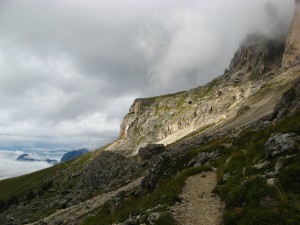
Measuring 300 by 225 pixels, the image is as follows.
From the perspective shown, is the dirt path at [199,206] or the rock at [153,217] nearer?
the rock at [153,217]

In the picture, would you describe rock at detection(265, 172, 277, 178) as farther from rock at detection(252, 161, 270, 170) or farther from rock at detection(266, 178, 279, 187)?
rock at detection(252, 161, 270, 170)

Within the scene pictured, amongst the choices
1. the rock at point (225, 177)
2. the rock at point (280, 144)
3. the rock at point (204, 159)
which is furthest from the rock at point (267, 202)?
the rock at point (204, 159)

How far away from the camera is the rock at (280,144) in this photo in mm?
25931

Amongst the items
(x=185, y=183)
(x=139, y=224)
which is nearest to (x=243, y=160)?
(x=185, y=183)

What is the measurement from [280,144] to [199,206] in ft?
28.7

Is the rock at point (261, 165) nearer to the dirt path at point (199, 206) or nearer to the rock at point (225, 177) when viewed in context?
the rock at point (225, 177)

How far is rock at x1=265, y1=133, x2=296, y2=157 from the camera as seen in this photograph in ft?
85.1

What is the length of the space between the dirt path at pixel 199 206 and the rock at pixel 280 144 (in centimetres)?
570

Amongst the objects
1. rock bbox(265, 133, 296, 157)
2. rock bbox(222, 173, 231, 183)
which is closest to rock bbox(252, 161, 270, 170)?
rock bbox(265, 133, 296, 157)

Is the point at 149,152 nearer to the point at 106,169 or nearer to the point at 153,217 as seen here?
the point at 106,169

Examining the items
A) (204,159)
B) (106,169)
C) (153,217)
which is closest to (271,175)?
(153,217)

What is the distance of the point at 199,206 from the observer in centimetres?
2344

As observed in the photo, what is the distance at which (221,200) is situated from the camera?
77.9 feet

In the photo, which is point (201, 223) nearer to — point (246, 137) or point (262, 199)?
point (262, 199)
